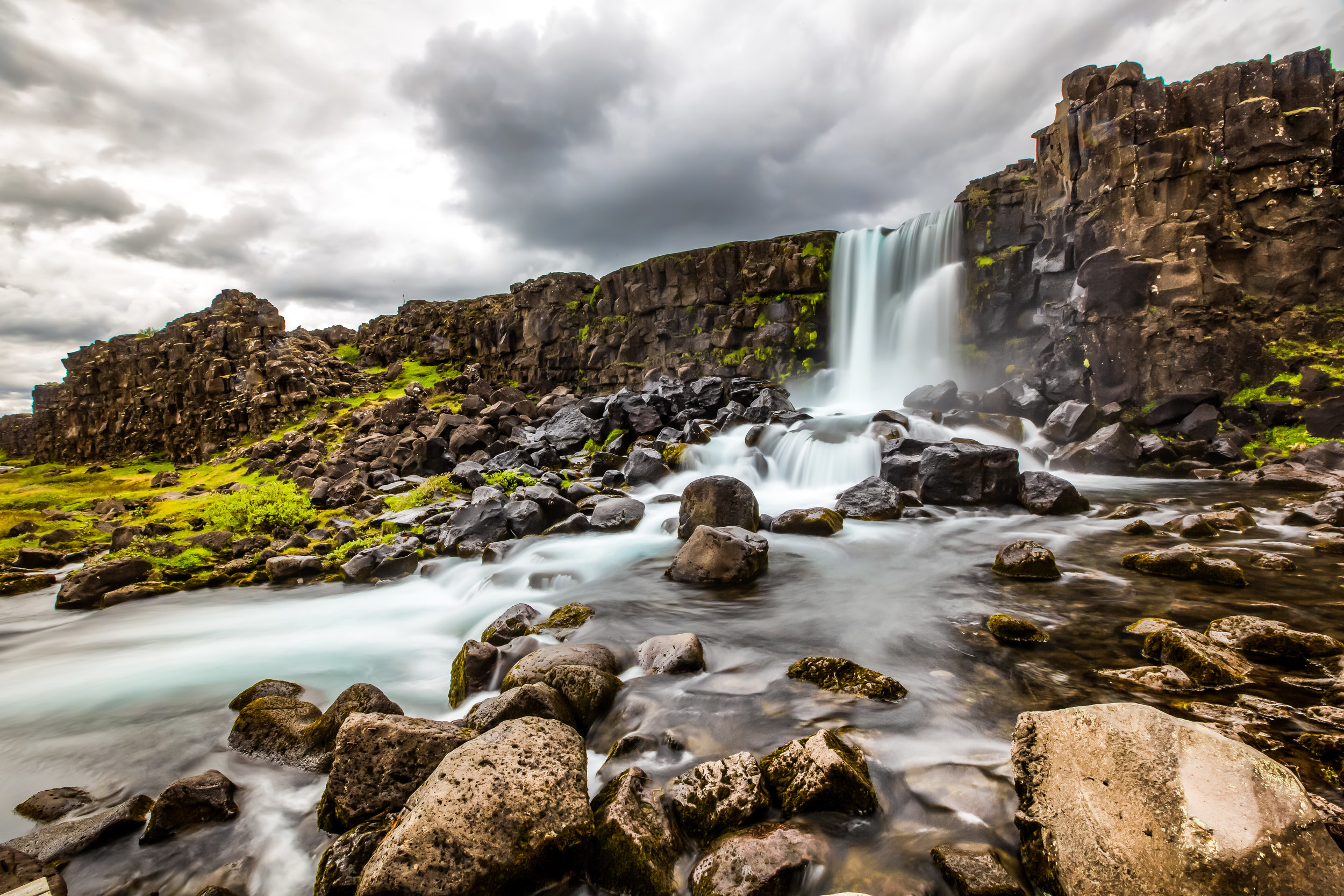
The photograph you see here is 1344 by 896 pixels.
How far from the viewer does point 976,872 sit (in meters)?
2.66

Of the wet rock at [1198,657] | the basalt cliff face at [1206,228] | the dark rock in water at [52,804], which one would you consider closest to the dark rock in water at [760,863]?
the wet rock at [1198,657]

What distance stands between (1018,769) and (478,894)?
9.56 feet

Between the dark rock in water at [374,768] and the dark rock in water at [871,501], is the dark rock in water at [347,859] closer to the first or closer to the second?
the dark rock in water at [374,768]

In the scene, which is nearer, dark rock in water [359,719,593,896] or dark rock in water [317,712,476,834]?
dark rock in water [359,719,593,896]

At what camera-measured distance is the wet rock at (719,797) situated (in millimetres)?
3092

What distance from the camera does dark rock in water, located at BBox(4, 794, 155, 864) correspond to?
10.9 ft

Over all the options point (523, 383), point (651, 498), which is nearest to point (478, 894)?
point (651, 498)

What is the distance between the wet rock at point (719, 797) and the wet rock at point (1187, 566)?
22.1 ft

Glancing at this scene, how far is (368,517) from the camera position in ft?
44.6

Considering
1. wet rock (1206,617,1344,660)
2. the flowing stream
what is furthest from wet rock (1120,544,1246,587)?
wet rock (1206,617,1344,660)

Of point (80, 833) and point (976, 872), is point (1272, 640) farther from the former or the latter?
point (80, 833)

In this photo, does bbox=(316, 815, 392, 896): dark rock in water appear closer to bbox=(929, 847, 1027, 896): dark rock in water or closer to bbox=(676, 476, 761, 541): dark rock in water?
bbox=(929, 847, 1027, 896): dark rock in water

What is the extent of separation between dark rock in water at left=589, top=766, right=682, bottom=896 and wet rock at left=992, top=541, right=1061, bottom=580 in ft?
21.2

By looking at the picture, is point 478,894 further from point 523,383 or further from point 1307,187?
point 523,383
